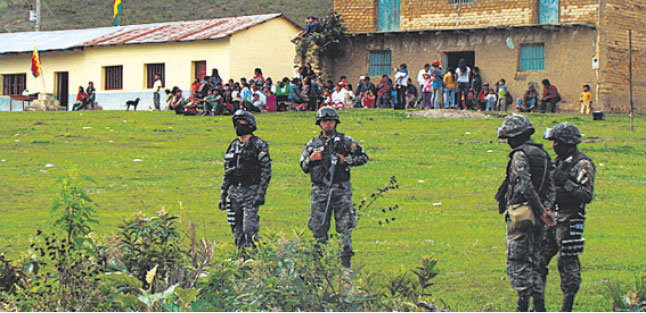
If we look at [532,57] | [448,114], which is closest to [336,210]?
[448,114]

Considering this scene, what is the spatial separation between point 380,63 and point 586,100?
8296 millimetres

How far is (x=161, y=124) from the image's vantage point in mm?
27500

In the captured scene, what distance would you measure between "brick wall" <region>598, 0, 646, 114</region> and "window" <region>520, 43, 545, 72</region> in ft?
6.83

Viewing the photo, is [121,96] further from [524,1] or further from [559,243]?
[559,243]

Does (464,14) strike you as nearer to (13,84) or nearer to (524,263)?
(13,84)

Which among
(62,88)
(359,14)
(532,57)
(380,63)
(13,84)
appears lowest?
(62,88)

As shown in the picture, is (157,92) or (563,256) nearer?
(563,256)

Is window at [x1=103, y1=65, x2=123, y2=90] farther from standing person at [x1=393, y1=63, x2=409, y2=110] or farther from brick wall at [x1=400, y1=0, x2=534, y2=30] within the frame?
standing person at [x1=393, y1=63, x2=409, y2=110]

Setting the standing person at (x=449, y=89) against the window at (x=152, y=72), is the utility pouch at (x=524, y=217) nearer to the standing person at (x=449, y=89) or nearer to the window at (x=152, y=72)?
the standing person at (x=449, y=89)

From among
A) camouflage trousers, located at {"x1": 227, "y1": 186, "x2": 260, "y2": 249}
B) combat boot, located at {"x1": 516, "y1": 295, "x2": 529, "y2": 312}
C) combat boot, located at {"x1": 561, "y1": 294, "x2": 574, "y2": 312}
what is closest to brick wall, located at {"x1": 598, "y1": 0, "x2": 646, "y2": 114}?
camouflage trousers, located at {"x1": 227, "y1": 186, "x2": 260, "y2": 249}

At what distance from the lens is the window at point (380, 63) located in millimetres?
36531

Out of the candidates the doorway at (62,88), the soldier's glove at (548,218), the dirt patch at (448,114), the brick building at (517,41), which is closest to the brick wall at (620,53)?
the brick building at (517,41)

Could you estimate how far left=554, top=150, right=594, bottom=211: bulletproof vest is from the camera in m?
8.81

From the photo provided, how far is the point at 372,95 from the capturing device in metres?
32.2
